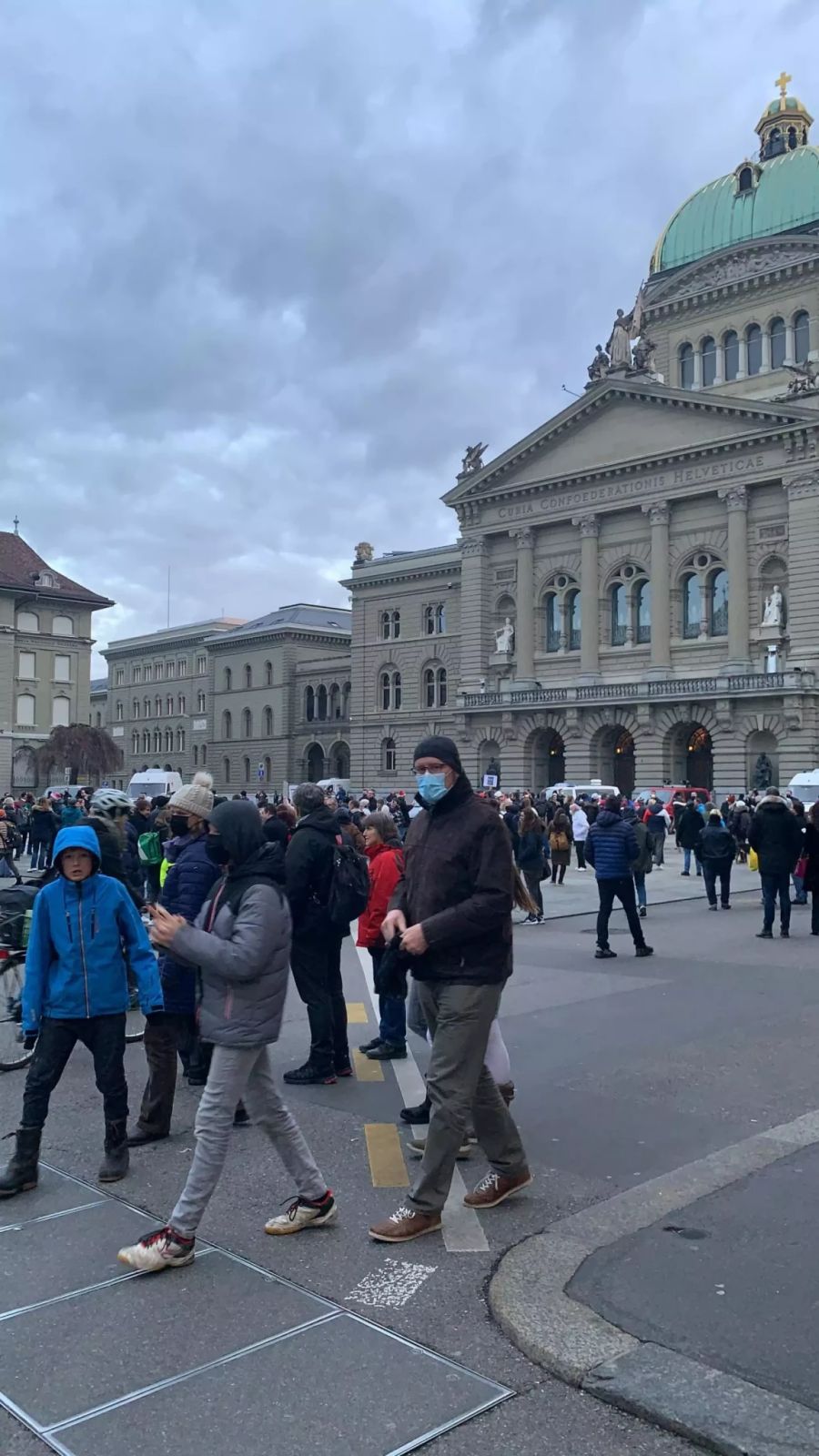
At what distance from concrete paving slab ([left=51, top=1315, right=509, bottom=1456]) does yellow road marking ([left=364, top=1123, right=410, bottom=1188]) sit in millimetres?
1810

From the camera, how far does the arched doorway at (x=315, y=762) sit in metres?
78.9

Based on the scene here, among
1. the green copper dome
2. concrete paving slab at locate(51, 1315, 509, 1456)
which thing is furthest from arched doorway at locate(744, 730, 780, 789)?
concrete paving slab at locate(51, 1315, 509, 1456)

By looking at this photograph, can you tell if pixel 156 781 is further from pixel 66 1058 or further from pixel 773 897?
pixel 66 1058

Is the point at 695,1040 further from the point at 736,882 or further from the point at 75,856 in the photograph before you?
the point at 736,882

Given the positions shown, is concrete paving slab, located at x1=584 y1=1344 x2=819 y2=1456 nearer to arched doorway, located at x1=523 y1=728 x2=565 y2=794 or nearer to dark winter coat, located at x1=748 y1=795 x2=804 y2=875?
dark winter coat, located at x1=748 y1=795 x2=804 y2=875

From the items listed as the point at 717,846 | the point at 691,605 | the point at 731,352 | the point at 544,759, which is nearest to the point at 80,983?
the point at 717,846

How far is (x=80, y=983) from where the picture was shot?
5961 millimetres

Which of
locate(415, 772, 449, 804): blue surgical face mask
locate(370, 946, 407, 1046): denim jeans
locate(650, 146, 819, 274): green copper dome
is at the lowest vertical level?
locate(370, 946, 407, 1046): denim jeans

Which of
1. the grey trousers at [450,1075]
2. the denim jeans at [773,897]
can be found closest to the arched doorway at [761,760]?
the denim jeans at [773,897]

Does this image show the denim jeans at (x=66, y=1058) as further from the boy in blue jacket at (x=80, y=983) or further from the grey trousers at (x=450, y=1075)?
the grey trousers at (x=450, y=1075)

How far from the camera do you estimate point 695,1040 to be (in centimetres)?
918

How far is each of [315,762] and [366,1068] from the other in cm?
7127

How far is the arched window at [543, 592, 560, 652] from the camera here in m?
57.8

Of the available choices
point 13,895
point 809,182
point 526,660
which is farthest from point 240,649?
point 13,895
